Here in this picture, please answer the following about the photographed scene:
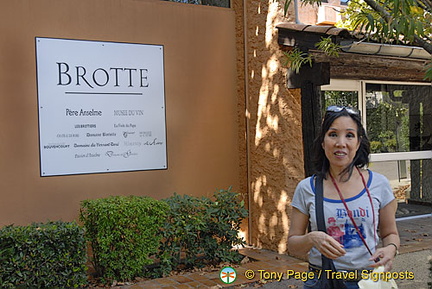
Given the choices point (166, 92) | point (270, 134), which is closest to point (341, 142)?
point (270, 134)

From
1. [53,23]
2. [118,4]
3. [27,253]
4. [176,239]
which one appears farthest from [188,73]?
[27,253]

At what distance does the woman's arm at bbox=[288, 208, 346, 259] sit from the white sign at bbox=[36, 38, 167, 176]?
3.81 m

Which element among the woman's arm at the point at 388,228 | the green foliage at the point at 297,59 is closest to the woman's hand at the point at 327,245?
the woman's arm at the point at 388,228

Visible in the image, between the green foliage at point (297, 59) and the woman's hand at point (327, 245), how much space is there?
12.3 ft

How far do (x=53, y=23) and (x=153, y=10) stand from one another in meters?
1.31

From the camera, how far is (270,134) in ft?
20.3

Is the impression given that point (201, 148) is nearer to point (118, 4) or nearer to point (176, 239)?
point (176, 239)

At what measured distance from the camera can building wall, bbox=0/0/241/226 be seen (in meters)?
5.13

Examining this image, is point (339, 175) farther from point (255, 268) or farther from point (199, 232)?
point (199, 232)

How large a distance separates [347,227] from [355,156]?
1.31ft

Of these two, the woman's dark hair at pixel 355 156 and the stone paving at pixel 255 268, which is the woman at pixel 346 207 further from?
the stone paving at pixel 255 268

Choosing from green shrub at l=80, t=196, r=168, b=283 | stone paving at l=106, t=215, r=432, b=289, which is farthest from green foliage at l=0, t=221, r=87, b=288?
stone paving at l=106, t=215, r=432, b=289

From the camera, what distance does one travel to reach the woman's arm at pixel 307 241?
2000 mm

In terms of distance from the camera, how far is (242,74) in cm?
659
